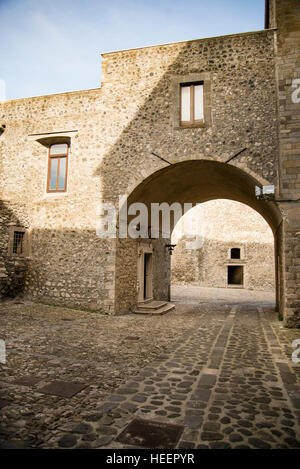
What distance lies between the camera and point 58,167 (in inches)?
434

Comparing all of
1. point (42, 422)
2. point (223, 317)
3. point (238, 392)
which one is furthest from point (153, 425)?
point (223, 317)

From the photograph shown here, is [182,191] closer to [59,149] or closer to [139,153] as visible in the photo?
[139,153]

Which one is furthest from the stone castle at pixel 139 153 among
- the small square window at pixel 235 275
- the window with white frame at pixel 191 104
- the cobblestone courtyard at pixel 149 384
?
the small square window at pixel 235 275

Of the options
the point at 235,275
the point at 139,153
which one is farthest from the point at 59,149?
the point at 235,275

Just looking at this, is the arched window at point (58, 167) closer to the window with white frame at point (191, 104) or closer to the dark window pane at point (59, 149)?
the dark window pane at point (59, 149)

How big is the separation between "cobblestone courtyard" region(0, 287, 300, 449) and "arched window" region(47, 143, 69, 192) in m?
4.95

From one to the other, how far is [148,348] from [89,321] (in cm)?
305

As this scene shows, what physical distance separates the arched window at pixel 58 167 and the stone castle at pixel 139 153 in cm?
4

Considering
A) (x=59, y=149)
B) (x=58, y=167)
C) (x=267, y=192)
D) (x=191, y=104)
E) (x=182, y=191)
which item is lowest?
(x=267, y=192)

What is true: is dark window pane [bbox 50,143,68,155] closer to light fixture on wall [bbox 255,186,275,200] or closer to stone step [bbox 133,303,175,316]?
stone step [bbox 133,303,175,316]

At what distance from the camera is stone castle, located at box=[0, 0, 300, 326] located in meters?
8.48

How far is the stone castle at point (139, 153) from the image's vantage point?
27.8ft

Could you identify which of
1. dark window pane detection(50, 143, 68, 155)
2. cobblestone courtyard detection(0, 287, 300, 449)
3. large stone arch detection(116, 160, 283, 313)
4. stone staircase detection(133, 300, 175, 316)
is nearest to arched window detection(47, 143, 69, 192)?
dark window pane detection(50, 143, 68, 155)

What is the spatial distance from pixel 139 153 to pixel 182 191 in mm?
3020
